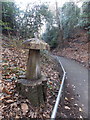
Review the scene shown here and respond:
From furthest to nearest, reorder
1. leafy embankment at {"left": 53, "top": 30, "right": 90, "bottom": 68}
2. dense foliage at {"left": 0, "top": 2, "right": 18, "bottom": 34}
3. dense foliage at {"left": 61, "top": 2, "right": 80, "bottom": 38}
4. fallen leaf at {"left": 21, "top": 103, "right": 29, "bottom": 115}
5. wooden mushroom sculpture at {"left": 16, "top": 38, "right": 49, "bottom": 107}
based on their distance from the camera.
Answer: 1. dense foliage at {"left": 61, "top": 2, "right": 80, "bottom": 38}
2. leafy embankment at {"left": 53, "top": 30, "right": 90, "bottom": 68}
3. dense foliage at {"left": 0, "top": 2, "right": 18, "bottom": 34}
4. wooden mushroom sculpture at {"left": 16, "top": 38, "right": 49, "bottom": 107}
5. fallen leaf at {"left": 21, "top": 103, "right": 29, "bottom": 115}

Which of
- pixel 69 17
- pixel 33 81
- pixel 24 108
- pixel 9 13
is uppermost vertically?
pixel 69 17

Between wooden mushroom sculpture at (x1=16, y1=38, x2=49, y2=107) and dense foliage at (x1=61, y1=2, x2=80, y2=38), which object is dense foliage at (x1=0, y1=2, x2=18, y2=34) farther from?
dense foliage at (x1=61, y1=2, x2=80, y2=38)

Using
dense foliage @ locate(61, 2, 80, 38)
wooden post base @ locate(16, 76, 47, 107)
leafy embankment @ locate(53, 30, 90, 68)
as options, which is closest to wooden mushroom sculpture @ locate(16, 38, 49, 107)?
wooden post base @ locate(16, 76, 47, 107)

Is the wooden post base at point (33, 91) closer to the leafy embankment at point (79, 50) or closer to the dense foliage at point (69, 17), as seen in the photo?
the leafy embankment at point (79, 50)

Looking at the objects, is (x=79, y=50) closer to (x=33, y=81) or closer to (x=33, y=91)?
(x=33, y=81)

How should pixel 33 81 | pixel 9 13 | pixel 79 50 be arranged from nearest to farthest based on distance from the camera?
pixel 33 81, pixel 9 13, pixel 79 50

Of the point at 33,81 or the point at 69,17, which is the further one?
the point at 69,17

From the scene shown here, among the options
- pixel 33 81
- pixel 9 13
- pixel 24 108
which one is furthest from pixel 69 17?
pixel 24 108

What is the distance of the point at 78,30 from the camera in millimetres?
19172

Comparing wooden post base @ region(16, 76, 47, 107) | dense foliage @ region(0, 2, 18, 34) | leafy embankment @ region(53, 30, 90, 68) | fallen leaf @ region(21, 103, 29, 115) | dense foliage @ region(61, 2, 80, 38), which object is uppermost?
dense foliage @ region(61, 2, 80, 38)

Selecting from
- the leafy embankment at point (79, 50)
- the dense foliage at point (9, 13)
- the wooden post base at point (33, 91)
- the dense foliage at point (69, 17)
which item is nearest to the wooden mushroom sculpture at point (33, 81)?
the wooden post base at point (33, 91)

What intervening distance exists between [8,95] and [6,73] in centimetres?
108

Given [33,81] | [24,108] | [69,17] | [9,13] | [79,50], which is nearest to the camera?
[24,108]

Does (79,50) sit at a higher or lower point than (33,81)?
higher
